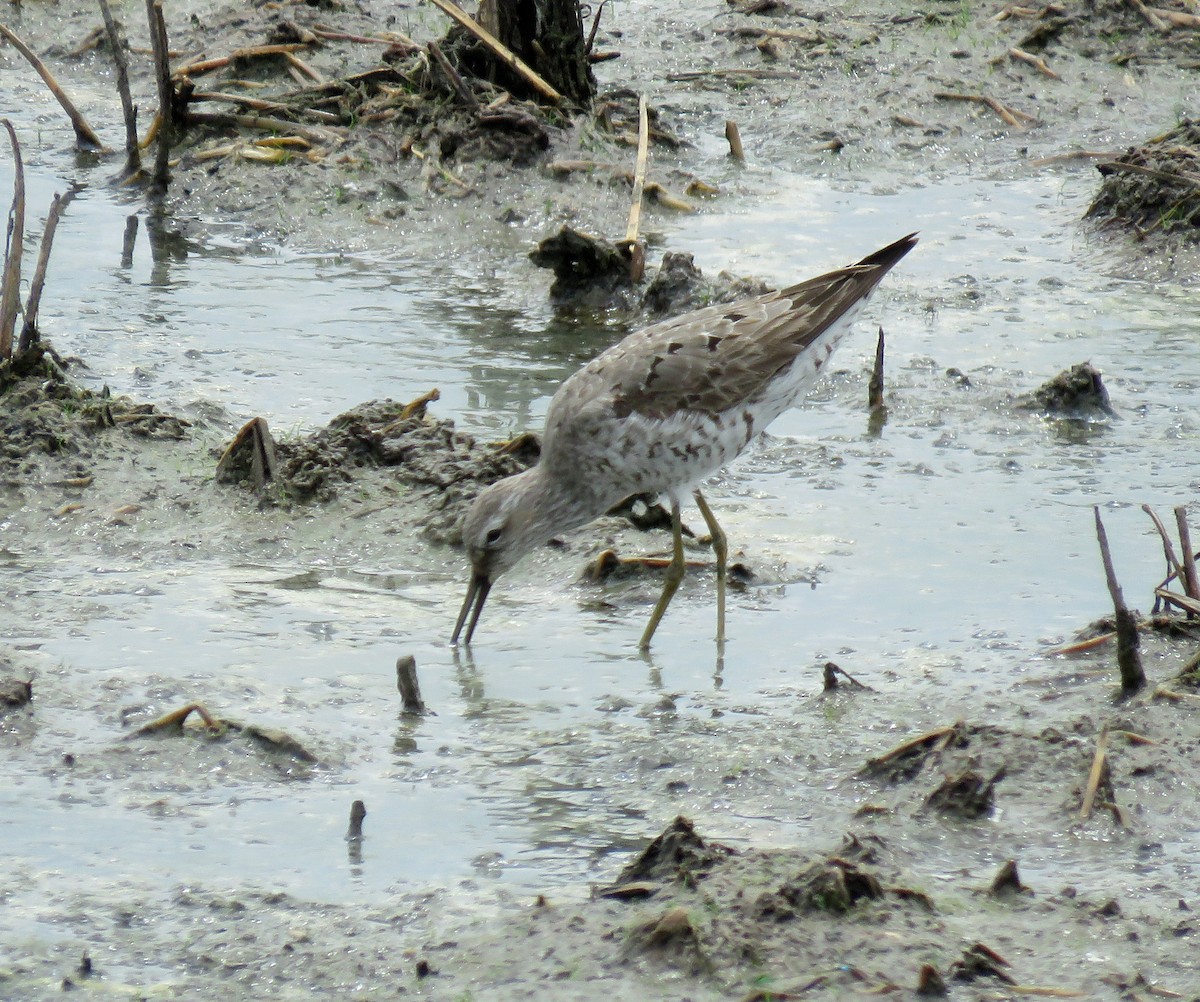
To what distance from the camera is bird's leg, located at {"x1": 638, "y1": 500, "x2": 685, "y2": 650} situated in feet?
20.2

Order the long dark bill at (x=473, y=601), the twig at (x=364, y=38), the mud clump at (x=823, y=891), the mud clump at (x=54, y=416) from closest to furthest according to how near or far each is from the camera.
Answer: the mud clump at (x=823, y=891), the long dark bill at (x=473, y=601), the mud clump at (x=54, y=416), the twig at (x=364, y=38)

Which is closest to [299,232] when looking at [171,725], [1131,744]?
[171,725]

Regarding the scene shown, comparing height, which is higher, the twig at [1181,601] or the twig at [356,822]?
the twig at [1181,601]

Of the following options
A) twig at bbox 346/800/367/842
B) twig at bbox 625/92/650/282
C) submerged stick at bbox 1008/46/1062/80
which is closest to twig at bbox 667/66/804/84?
twig at bbox 625/92/650/282

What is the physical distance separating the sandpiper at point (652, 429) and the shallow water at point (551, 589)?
305 millimetres

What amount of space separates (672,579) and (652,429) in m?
0.58

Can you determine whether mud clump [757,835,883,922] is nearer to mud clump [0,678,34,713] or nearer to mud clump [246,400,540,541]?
mud clump [0,678,34,713]

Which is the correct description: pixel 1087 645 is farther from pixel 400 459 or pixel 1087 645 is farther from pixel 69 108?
pixel 69 108

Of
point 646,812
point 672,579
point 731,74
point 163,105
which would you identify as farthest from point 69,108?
point 646,812

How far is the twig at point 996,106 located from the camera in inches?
480

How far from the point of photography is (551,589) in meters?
6.64

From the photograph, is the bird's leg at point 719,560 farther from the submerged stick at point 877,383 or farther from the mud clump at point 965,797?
the submerged stick at point 877,383

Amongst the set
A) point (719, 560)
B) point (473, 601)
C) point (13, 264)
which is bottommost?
point (473, 601)

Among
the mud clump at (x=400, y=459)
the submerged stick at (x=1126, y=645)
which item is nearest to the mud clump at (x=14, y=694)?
the mud clump at (x=400, y=459)
